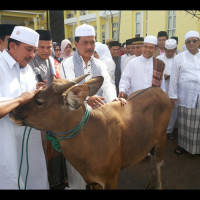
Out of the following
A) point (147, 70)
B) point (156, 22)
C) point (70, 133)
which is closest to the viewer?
point (70, 133)

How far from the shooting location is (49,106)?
2135 millimetres

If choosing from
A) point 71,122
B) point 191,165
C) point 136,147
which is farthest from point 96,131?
point 191,165

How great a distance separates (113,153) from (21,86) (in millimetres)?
1295

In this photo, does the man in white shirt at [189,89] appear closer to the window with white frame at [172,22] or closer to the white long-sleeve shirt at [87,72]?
the white long-sleeve shirt at [87,72]

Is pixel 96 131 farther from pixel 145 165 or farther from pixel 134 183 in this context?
pixel 145 165

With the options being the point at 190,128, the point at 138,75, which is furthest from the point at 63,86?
the point at 190,128

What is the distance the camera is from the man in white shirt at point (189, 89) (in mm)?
4516

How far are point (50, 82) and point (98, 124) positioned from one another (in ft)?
4.30

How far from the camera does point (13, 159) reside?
237 centimetres

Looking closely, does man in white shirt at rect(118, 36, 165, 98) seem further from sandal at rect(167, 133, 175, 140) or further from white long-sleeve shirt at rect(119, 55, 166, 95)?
sandal at rect(167, 133, 175, 140)

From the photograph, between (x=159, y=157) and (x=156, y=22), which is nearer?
(x=159, y=157)

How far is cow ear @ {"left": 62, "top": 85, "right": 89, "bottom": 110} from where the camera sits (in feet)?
6.73

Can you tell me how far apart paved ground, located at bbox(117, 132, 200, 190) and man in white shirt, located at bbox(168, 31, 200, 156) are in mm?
357

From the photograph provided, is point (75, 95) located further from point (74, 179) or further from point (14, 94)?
point (74, 179)
